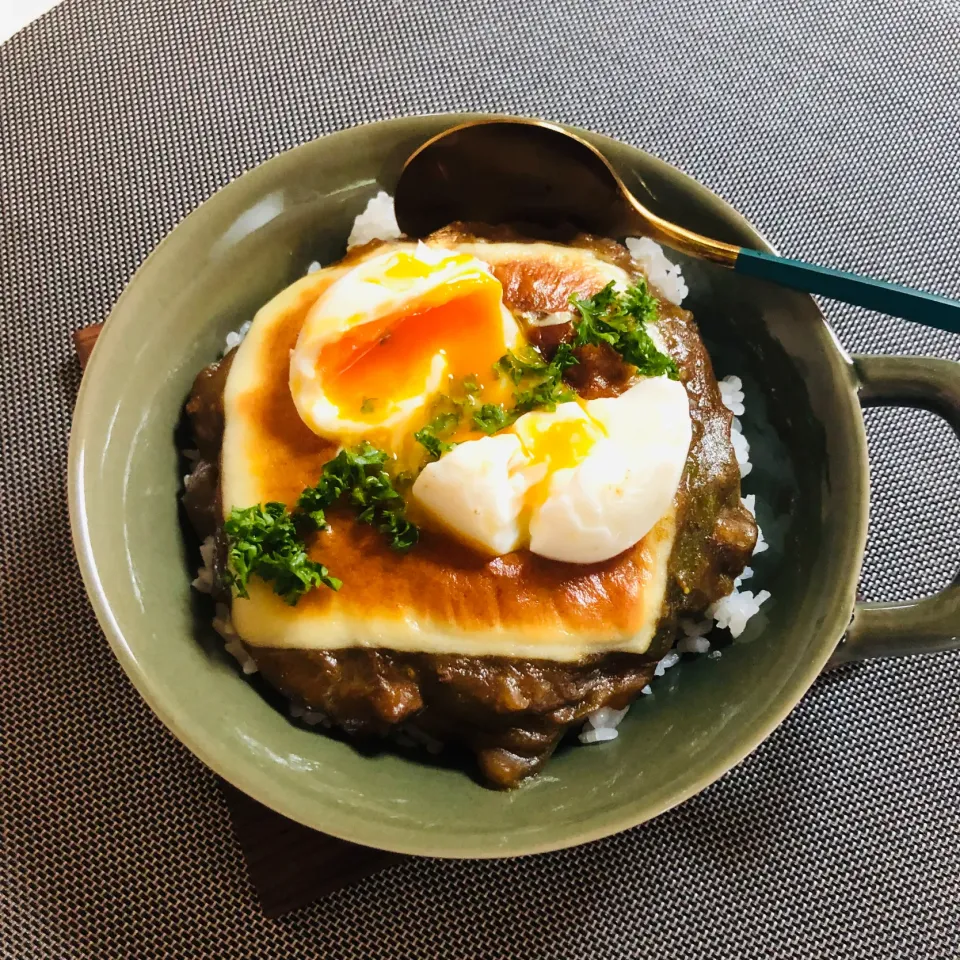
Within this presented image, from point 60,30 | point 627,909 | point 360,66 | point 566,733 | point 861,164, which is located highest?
point 60,30

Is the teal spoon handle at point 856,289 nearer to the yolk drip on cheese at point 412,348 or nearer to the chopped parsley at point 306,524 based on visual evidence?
the yolk drip on cheese at point 412,348

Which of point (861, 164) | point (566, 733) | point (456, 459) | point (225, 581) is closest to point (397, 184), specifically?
point (456, 459)

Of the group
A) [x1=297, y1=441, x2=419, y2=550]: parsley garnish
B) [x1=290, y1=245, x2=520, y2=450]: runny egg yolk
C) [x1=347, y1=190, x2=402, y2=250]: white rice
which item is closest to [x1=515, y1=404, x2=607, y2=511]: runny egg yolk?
[x1=290, y1=245, x2=520, y2=450]: runny egg yolk

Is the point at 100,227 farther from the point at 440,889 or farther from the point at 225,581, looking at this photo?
the point at 440,889

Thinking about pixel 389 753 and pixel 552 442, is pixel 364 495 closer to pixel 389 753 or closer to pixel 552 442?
pixel 552 442

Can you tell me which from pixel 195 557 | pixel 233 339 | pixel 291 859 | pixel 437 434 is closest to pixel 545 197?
pixel 437 434
